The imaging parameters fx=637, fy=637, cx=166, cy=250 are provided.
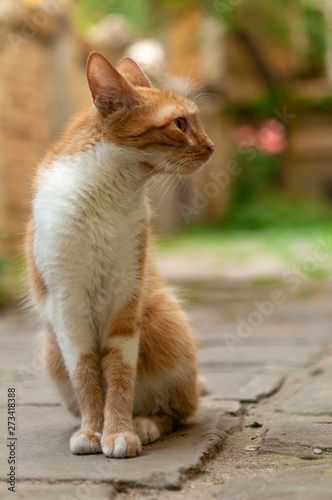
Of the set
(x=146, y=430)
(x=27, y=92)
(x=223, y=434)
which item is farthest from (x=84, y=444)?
(x=27, y=92)

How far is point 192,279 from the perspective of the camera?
650cm

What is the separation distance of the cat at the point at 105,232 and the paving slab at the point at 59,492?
311mm

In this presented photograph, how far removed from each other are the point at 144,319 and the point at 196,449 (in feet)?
1.67

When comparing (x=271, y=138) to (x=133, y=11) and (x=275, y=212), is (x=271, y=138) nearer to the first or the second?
(x=275, y=212)

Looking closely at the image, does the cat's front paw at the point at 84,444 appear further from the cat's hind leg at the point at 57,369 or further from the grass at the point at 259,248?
the grass at the point at 259,248

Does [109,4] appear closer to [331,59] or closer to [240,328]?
[331,59]

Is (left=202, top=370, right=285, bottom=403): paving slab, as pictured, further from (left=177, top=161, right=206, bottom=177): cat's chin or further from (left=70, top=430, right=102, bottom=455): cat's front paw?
(left=177, top=161, right=206, bottom=177): cat's chin

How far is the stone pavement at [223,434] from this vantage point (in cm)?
160

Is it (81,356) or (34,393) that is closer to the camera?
(81,356)

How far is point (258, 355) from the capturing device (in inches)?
138

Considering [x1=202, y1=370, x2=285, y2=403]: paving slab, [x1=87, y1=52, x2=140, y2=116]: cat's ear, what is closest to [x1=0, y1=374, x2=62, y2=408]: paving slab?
[x1=202, y1=370, x2=285, y2=403]: paving slab

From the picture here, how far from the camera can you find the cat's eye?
2066mm

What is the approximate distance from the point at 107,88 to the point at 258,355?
1.98 meters

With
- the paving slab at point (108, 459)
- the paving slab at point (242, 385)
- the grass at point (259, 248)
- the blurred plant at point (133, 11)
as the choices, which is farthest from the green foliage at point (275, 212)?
the paving slab at point (108, 459)
